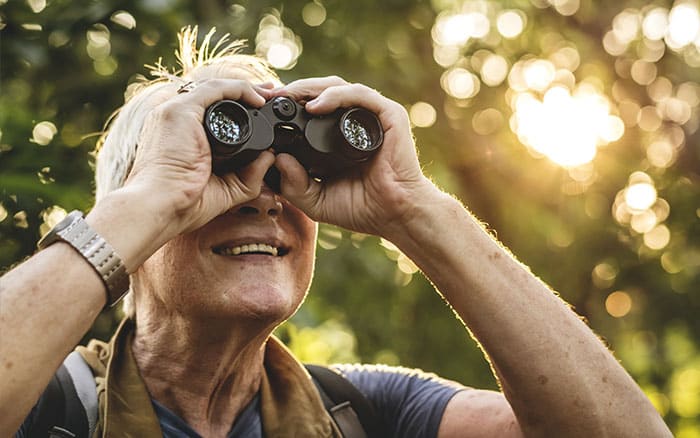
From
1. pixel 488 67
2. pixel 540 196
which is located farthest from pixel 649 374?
pixel 488 67

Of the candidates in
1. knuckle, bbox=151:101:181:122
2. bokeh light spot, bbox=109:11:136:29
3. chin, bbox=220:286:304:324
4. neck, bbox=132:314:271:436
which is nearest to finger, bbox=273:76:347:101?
knuckle, bbox=151:101:181:122

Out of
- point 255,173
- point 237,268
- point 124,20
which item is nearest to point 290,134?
point 255,173

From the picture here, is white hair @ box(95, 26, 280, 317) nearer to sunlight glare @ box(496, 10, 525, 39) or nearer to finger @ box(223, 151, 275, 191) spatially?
finger @ box(223, 151, 275, 191)

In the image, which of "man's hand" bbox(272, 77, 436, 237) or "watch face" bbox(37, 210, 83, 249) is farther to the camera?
"man's hand" bbox(272, 77, 436, 237)

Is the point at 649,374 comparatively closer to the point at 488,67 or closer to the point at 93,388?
the point at 488,67

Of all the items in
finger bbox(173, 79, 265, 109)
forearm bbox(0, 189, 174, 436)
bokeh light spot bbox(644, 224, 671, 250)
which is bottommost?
forearm bbox(0, 189, 174, 436)

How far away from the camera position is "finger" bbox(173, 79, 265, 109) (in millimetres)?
1817

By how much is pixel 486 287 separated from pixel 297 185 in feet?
1.65

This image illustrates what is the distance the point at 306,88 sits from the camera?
6.37 feet

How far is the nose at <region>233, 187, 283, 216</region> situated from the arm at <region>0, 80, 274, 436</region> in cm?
10

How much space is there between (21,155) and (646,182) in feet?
14.8

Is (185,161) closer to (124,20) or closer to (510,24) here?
(124,20)

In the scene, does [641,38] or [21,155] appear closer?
[21,155]

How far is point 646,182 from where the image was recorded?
5836mm
